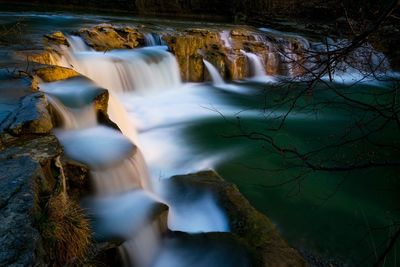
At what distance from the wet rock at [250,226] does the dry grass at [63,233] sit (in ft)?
5.58

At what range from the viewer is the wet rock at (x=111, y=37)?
1176cm

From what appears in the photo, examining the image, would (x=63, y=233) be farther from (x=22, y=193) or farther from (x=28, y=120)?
(x=28, y=120)

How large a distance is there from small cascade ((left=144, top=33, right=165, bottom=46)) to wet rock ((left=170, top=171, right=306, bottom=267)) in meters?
8.46

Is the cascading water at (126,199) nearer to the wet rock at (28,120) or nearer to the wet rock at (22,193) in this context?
the wet rock at (28,120)

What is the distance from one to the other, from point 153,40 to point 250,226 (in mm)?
10065

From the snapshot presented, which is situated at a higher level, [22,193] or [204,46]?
[22,193]

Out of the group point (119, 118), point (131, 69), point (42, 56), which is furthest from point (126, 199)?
point (131, 69)

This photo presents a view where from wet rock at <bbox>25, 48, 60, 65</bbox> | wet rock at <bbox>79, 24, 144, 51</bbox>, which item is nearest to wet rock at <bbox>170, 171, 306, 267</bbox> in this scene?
wet rock at <bbox>25, 48, 60, 65</bbox>

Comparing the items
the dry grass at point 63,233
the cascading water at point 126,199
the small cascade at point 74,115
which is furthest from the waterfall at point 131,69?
the dry grass at point 63,233

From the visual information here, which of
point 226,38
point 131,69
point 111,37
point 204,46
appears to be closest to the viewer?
point 131,69

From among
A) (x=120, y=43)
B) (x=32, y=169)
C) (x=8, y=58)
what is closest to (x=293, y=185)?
(x=32, y=169)

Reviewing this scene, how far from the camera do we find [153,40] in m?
13.2

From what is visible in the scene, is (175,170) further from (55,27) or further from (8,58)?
(55,27)

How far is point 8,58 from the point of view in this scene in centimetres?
758
